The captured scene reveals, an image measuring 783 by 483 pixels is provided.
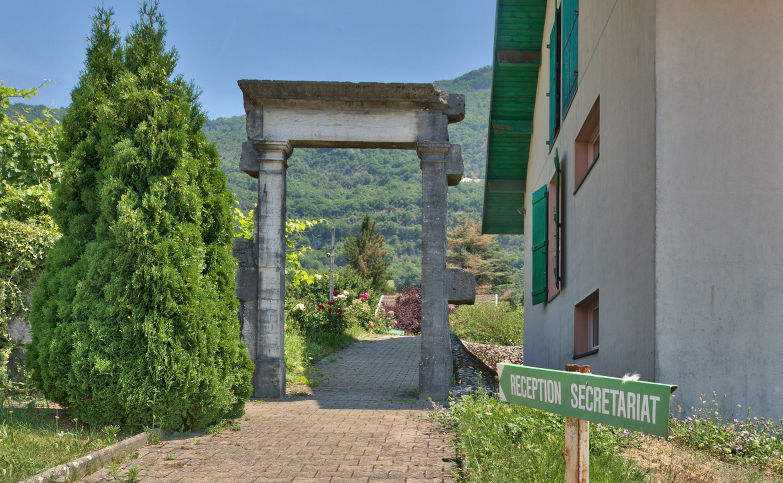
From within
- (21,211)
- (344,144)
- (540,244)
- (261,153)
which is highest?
(344,144)

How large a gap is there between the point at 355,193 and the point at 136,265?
8749cm

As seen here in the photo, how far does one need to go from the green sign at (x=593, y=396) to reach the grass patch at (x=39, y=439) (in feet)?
10.7

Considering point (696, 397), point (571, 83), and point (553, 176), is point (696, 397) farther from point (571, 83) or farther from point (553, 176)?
point (553, 176)

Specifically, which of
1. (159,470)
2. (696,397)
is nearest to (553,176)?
(696,397)

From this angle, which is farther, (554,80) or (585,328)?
(554,80)

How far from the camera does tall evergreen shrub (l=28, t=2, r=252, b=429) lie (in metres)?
6.15

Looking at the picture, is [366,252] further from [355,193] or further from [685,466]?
[355,193]

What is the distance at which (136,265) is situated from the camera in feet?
20.5

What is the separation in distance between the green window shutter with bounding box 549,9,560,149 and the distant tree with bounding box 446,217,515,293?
3742 cm

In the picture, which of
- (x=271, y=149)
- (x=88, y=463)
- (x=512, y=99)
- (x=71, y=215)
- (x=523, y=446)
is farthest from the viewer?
(x=512, y=99)

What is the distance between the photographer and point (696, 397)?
594 cm

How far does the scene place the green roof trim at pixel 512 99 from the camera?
12852 millimetres

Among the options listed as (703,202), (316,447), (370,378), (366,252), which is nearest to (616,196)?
(703,202)

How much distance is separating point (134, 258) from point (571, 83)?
6.63 meters
